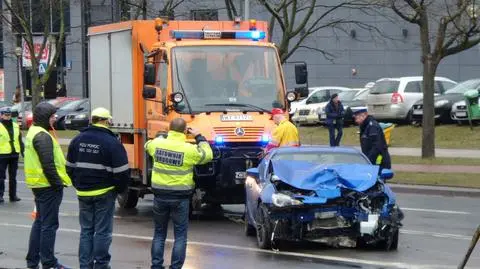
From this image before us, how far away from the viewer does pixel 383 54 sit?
56.4 meters

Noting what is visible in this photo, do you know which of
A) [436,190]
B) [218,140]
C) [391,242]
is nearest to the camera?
[391,242]

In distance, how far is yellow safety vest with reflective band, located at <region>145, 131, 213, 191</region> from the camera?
30.8ft

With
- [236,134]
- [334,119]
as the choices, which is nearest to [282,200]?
[236,134]

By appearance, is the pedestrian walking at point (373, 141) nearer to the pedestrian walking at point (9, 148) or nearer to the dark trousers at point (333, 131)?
the pedestrian walking at point (9, 148)

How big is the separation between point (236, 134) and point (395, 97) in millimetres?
18245

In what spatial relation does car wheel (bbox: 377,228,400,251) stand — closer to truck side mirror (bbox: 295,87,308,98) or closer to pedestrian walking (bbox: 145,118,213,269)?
pedestrian walking (bbox: 145,118,213,269)

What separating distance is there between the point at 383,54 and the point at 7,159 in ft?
135

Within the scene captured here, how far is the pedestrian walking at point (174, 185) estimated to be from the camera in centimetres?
938

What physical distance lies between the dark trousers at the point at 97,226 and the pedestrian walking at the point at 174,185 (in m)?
0.50

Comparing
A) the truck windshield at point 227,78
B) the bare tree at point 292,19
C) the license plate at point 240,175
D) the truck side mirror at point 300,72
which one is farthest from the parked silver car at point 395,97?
the license plate at point 240,175

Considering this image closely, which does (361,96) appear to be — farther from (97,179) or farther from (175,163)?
(97,179)

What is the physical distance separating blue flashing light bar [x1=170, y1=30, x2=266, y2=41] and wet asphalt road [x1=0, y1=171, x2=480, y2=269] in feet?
9.97

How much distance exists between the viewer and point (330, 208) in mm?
11492

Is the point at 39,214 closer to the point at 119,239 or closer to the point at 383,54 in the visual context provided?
the point at 119,239
